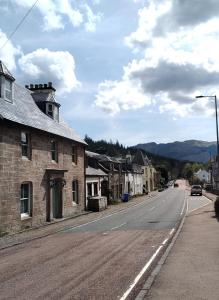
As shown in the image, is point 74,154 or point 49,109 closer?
point 49,109

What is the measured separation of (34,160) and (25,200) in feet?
8.28

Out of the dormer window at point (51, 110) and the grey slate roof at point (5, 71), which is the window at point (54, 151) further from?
the grey slate roof at point (5, 71)

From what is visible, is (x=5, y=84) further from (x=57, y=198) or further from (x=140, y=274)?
(x=140, y=274)

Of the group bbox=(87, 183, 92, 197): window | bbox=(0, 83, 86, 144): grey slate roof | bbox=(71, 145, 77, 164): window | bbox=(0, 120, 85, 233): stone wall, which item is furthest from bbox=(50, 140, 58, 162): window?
bbox=(87, 183, 92, 197): window

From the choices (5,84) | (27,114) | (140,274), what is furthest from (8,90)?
(140,274)

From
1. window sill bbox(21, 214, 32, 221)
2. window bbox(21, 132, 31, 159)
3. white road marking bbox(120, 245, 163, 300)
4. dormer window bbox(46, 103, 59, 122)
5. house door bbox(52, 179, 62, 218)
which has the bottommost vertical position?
white road marking bbox(120, 245, 163, 300)

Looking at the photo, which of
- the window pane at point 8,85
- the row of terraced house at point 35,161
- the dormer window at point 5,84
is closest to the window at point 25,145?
the row of terraced house at point 35,161

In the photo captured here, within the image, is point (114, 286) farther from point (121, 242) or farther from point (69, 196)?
point (69, 196)

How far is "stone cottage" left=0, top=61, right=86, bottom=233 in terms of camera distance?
24016 millimetres

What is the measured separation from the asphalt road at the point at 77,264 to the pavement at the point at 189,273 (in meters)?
0.71

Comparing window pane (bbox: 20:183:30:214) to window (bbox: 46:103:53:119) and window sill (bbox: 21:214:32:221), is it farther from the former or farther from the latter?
window (bbox: 46:103:53:119)

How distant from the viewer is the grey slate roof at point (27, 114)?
82.3 feet

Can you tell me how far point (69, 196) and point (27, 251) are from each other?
18641 mm

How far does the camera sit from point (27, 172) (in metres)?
26.7
